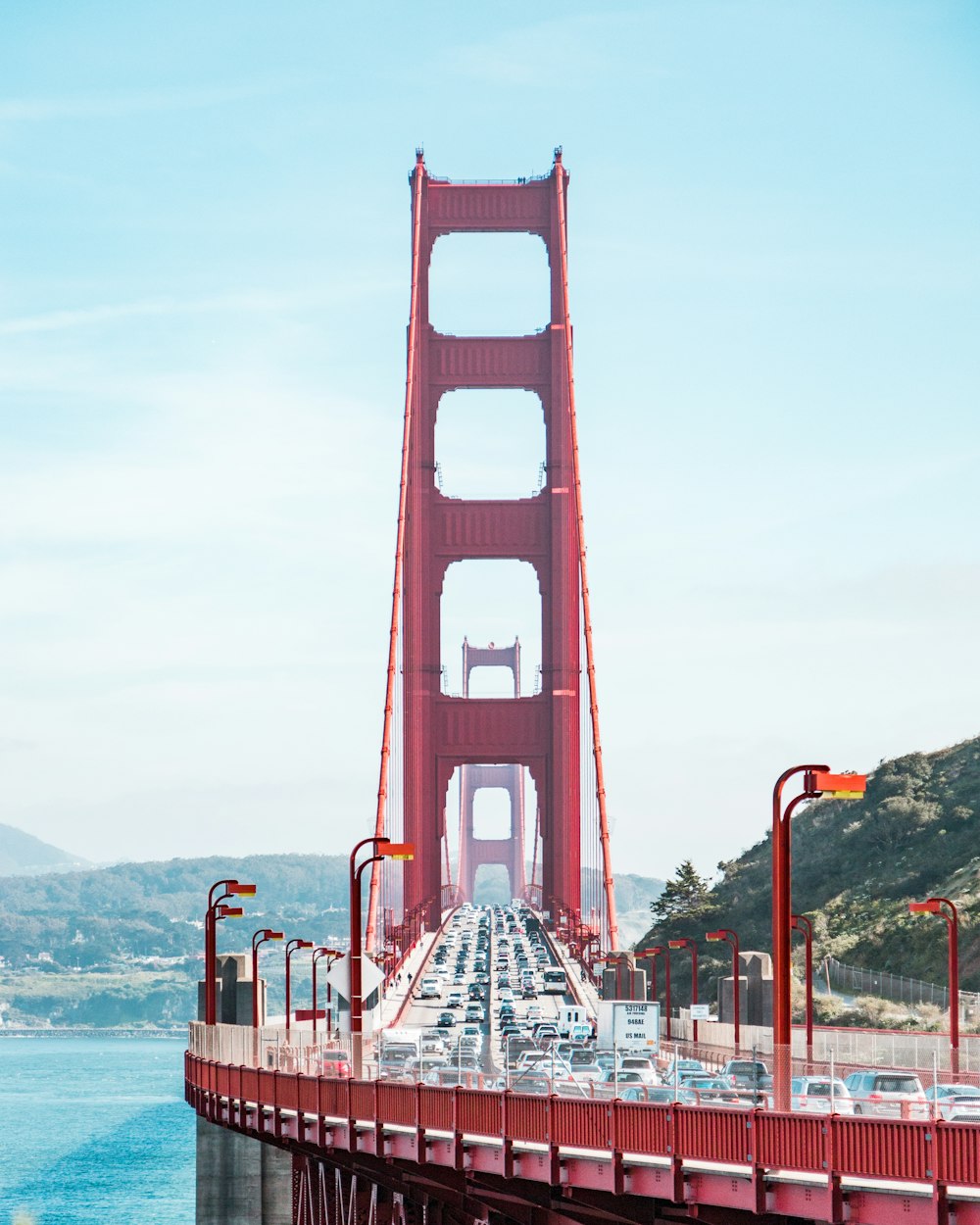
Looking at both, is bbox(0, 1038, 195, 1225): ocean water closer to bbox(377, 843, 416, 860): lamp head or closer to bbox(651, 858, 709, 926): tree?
bbox(651, 858, 709, 926): tree

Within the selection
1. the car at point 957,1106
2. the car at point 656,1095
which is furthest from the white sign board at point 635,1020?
the car at point 957,1106

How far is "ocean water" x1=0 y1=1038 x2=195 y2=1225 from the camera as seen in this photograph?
10400 cm

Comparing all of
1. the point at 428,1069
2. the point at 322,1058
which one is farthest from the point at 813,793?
the point at 322,1058

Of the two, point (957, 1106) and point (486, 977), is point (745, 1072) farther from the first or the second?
point (486, 977)

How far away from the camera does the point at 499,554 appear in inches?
3671

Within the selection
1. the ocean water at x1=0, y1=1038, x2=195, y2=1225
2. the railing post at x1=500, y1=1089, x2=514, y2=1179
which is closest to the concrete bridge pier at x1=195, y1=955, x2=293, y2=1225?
the railing post at x1=500, y1=1089, x2=514, y2=1179

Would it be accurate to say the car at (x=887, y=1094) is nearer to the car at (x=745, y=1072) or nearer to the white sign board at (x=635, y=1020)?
the car at (x=745, y=1072)

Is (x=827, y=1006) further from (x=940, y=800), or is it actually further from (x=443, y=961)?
(x=940, y=800)

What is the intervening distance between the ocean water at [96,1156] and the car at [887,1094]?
2975 inches

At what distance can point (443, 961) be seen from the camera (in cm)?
9806

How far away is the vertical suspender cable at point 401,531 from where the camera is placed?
88562 millimetres

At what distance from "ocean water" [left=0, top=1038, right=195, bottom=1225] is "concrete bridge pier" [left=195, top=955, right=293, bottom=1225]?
47.1 m

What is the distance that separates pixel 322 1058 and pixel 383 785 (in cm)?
4772

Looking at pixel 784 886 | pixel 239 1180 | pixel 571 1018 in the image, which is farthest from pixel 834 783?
pixel 571 1018
